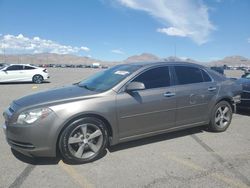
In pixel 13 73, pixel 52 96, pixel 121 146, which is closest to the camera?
pixel 52 96

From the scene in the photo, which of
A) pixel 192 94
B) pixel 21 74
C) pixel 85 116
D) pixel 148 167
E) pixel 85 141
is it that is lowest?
pixel 148 167

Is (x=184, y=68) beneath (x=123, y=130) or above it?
above

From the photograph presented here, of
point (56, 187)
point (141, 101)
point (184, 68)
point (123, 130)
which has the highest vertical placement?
point (184, 68)

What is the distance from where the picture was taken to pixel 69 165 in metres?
4.18

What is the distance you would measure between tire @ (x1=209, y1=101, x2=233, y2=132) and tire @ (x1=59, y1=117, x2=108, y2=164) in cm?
272

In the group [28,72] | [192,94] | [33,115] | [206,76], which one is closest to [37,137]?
[33,115]

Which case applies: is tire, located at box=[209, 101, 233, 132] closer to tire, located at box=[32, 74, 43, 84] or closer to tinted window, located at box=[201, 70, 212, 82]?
tinted window, located at box=[201, 70, 212, 82]

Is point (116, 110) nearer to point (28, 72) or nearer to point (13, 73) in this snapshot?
point (13, 73)

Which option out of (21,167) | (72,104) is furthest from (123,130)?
(21,167)

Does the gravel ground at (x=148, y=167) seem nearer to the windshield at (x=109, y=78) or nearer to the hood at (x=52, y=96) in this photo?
the hood at (x=52, y=96)

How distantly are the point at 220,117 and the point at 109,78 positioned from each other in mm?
2777

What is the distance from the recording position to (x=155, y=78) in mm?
5090

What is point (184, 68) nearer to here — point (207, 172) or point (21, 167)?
point (207, 172)

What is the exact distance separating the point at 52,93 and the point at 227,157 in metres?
3.25
